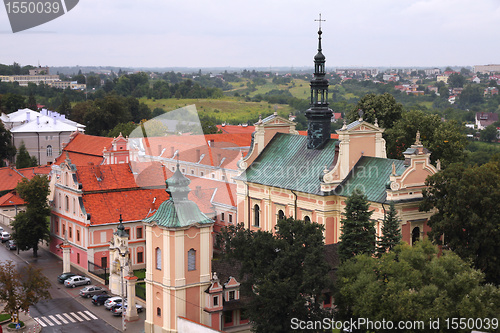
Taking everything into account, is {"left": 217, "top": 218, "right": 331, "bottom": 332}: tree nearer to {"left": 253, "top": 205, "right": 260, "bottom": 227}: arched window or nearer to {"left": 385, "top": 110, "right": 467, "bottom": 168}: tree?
{"left": 253, "top": 205, "right": 260, "bottom": 227}: arched window

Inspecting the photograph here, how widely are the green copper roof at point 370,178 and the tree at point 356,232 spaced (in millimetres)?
5431

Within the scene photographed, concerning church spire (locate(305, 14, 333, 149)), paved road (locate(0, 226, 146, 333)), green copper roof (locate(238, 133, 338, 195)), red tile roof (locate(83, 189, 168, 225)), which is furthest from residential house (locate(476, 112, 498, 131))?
paved road (locate(0, 226, 146, 333))

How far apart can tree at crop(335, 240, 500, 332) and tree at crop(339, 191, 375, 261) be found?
10.8ft

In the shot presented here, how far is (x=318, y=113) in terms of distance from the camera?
54.6m

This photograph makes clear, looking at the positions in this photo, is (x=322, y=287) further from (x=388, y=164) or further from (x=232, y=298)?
(x=388, y=164)

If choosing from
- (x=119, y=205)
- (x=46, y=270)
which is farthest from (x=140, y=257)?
(x=46, y=270)

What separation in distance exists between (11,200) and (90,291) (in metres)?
30.8

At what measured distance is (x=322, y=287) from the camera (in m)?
36.5

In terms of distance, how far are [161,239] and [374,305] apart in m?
12.7

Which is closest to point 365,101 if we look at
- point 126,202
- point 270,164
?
point 270,164

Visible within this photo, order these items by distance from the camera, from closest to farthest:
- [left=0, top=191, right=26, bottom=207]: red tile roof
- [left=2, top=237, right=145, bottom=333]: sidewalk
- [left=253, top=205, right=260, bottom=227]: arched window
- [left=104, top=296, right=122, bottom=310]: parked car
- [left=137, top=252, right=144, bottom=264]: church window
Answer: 1. [left=2, top=237, right=145, bottom=333]: sidewalk
2. [left=104, top=296, right=122, bottom=310]: parked car
3. [left=253, top=205, right=260, bottom=227]: arched window
4. [left=137, top=252, right=144, bottom=264]: church window
5. [left=0, top=191, right=26, bottom=207]: red tile roof

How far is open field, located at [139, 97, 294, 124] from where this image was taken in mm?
176500

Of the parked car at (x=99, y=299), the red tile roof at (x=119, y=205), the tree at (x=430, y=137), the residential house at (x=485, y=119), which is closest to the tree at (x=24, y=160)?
the red tile roof at (x=119, y=205)

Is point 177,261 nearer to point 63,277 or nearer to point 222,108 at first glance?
point 63,277
